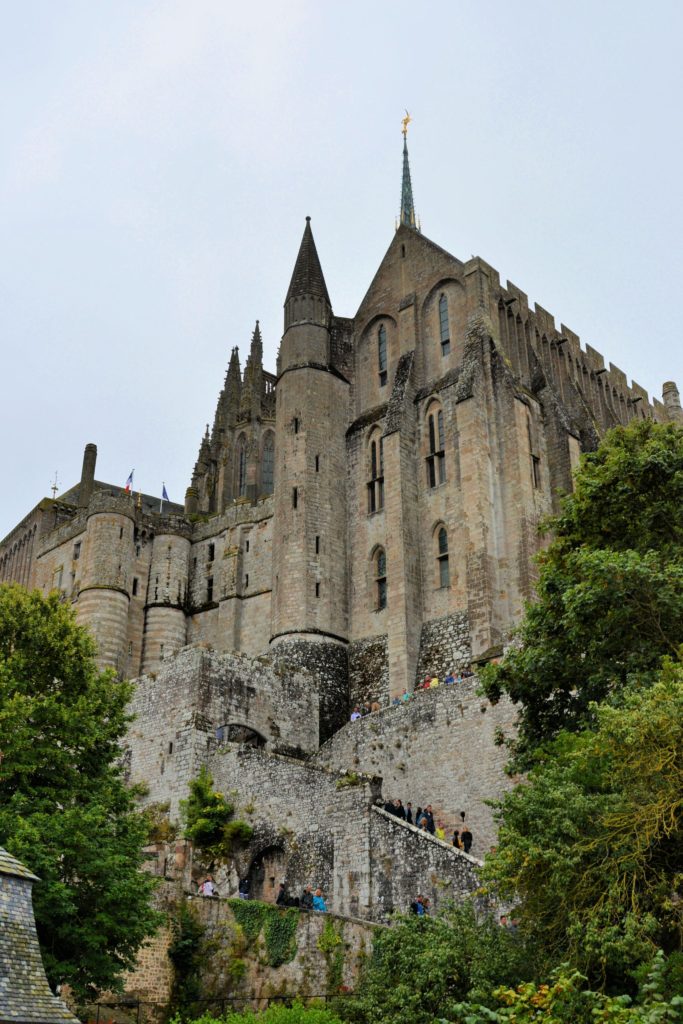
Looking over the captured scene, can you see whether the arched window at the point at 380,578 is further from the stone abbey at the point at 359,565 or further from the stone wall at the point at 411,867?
the stone wall at the point at 411,867

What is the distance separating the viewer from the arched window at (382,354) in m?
49.9

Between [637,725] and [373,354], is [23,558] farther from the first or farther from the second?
[637,725]

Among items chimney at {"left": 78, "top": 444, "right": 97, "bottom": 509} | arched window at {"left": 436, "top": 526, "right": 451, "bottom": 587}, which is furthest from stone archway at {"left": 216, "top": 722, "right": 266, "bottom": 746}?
chimney at {"left": 78, "top": 444, "right": 97, "bottom": 509}

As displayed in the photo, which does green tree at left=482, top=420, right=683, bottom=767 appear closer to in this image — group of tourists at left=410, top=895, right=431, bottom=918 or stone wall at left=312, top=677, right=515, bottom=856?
group of tourists at left=410, top=895, right=431, bottom=918

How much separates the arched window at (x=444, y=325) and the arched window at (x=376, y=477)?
15.5 ft

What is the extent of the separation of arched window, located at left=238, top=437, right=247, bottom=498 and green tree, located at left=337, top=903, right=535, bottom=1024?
4833 cm

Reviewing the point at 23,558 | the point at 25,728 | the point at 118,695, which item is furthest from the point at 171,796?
the point at 23,558

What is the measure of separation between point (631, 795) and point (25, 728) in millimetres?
12727

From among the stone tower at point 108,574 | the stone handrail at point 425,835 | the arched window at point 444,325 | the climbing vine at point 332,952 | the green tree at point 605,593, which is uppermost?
the arched window at point 444,325

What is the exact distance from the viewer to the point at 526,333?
1939 inches

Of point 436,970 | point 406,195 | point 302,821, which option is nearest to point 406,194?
point 406,195

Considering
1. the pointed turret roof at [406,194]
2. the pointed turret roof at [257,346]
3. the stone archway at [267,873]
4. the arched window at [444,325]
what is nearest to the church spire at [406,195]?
the pointed turret roof at [406,194]

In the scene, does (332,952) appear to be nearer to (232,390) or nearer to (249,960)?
(249,960)

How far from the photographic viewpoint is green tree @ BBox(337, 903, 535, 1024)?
1670cm
